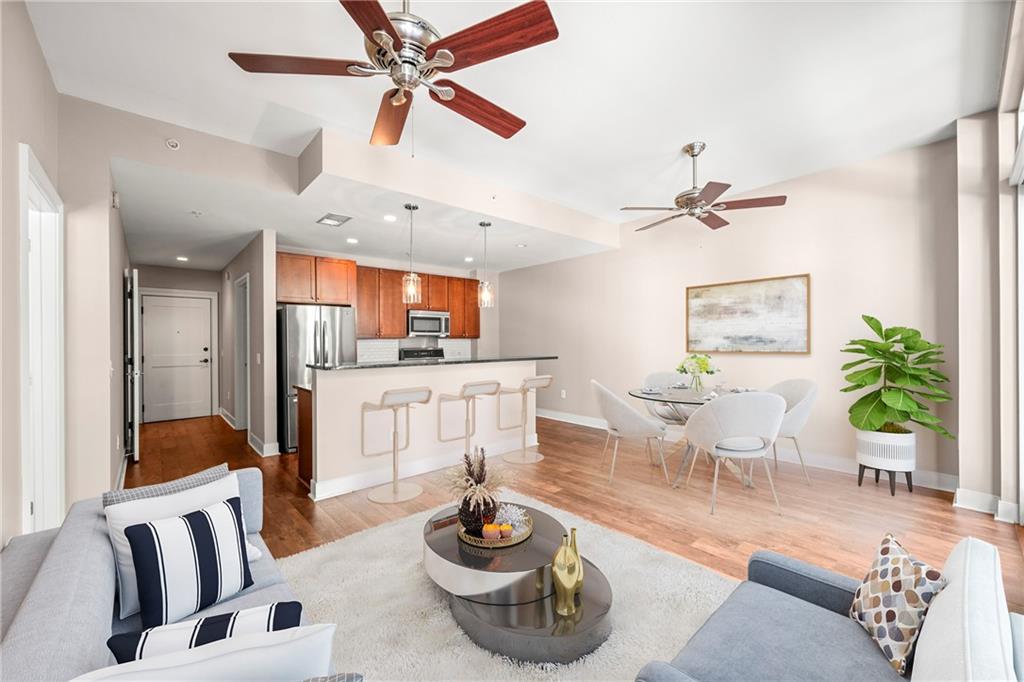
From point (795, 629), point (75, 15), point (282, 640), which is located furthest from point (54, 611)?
point (75, 15)

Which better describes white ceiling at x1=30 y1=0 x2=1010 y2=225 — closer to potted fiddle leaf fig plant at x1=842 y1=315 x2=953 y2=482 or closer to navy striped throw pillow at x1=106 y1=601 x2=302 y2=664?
potted fiddle leaf fig plant at x1=842 y1=315 x2=953 y2=482

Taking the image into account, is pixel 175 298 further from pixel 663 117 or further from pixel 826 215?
pixel 826 215

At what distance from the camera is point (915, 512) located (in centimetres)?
297

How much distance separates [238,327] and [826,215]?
7.00m

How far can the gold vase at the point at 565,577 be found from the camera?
1.63m

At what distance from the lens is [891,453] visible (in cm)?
329

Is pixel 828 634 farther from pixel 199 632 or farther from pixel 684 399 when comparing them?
pixel 684 399

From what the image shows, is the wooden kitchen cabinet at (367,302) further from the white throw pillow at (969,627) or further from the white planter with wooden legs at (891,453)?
the white throw pillow at (969,627)

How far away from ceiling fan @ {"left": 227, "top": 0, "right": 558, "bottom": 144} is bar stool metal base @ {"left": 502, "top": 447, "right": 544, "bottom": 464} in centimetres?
A: 330

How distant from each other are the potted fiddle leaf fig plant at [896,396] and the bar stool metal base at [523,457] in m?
2.74

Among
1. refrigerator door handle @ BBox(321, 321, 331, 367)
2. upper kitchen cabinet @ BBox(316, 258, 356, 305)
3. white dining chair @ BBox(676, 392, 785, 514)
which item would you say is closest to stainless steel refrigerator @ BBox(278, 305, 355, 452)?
refrigerator door handle @ BBox(321, 321, 331, 367)

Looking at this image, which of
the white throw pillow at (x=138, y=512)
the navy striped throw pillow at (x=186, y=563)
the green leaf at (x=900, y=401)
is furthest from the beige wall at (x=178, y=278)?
the green leaf at (x=900, y=401)

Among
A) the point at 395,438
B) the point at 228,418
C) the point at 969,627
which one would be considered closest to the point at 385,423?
the point at 395,438

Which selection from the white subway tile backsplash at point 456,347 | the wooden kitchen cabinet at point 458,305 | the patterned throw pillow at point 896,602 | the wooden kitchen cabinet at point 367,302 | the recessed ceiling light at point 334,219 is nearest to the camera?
the patterned throw pillow at point 896,602
